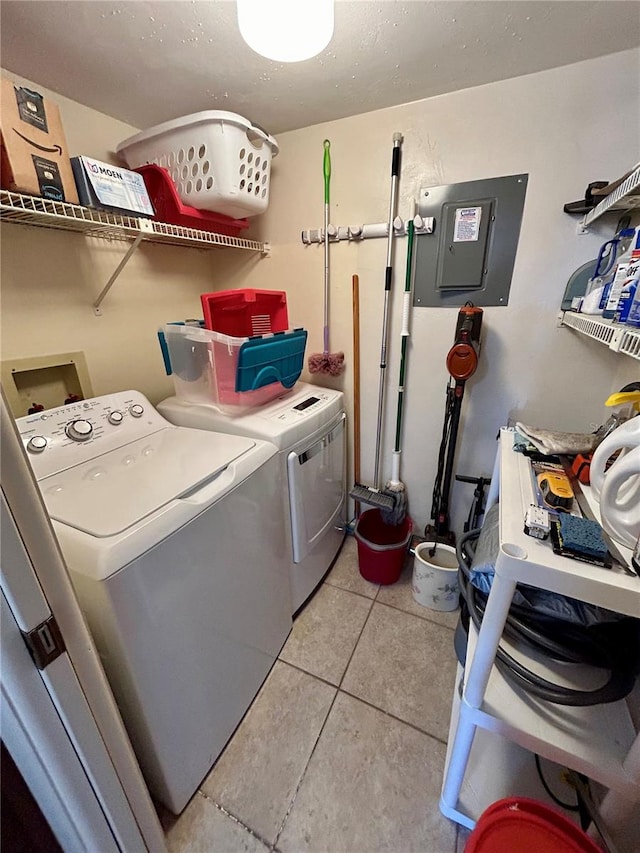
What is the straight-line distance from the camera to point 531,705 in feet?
2.51

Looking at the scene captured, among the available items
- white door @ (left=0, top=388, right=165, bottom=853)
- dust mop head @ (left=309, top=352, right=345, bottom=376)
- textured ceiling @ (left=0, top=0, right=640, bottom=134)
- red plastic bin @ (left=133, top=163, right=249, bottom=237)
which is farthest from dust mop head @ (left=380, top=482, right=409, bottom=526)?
textured ceiling @ (left=0, top=0, right=640, bottom=134)

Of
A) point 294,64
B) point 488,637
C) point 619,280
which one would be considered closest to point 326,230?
point 294,64

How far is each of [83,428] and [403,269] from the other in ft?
4.98

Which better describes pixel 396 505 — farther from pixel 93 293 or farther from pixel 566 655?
pixel 93 293

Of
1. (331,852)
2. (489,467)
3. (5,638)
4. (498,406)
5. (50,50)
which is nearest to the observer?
(5,638)

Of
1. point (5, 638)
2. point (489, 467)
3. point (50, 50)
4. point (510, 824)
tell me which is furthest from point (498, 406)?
point (50, 50)

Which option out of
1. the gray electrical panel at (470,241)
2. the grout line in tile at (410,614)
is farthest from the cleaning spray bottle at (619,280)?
the grout line in tile at (410,614)

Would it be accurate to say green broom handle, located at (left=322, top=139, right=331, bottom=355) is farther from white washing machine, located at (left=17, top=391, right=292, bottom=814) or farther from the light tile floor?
the light tile floor

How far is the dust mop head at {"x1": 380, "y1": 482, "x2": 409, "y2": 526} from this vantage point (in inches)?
67.9

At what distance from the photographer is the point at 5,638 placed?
1.55 ft

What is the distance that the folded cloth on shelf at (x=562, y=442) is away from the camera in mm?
966

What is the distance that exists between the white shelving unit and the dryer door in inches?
28.7

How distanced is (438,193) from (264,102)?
83 cm

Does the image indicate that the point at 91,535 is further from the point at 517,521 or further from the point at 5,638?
the point at 517,521
